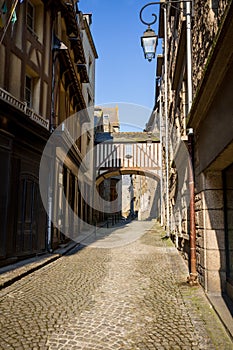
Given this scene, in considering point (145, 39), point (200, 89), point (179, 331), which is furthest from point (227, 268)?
point (145, 39)

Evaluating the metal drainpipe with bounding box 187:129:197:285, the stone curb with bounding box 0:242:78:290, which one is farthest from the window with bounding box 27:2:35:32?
the stone curb with bounding box 0:242:78:290

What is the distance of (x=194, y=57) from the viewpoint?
564cm

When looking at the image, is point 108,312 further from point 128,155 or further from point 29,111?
point 128,155

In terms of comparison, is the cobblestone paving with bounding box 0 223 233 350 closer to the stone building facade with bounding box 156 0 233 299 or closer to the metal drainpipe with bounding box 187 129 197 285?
the metal drainpipe with bounding box 187 129 197 285

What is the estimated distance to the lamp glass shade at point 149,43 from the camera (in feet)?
18.2

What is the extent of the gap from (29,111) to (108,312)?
5.31 meters

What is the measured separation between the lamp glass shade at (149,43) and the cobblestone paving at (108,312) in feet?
13.4

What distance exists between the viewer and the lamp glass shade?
554 centimetres

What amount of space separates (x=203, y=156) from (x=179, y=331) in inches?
98.1

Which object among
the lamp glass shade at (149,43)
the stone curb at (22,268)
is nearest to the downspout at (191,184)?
the lamp glass shade at (149,43)

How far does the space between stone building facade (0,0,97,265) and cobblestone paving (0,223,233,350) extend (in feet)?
5.05

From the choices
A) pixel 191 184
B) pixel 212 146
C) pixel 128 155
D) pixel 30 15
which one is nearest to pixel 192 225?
pixel 191 184

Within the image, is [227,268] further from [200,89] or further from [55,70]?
[55,70]

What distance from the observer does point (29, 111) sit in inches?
293
